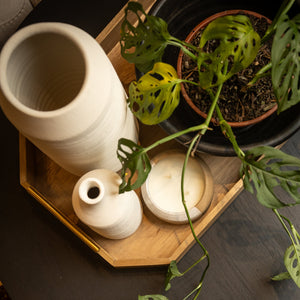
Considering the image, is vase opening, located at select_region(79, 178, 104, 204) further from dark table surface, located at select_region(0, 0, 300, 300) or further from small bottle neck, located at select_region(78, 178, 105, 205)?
dark table surface, located at select_region(0, 0, 300, 300)

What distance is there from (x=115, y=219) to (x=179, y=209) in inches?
7.3

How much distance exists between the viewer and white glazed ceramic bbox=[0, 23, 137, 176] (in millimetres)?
551

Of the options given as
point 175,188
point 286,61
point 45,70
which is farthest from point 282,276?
point 45,70

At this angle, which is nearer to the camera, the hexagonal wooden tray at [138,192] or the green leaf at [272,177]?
the green leaf at [272,177]

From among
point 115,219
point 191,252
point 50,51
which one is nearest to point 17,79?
point 50,51

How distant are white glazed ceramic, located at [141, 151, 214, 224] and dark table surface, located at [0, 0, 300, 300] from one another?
0.39ft

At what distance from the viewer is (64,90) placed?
0.73 m

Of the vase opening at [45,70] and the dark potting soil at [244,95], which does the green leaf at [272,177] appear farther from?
the vase opening at [45,70]

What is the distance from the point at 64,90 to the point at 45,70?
6 cm

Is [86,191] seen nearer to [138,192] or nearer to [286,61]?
[138,192]

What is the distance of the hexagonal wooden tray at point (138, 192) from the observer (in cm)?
86

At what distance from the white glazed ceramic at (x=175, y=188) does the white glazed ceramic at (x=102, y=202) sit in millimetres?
108

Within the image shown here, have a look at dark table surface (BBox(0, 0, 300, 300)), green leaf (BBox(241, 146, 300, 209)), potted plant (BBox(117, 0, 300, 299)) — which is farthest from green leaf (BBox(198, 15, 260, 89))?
dark table surface (BBox(0, 0, 300, 300))

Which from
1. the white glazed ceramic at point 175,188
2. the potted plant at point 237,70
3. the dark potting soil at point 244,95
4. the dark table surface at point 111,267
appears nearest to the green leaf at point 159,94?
the potted plant at point 237,70
